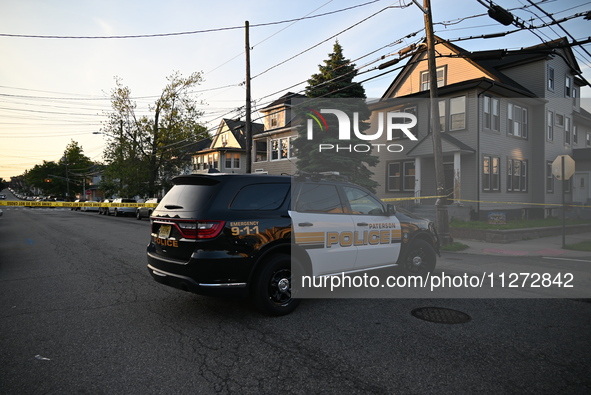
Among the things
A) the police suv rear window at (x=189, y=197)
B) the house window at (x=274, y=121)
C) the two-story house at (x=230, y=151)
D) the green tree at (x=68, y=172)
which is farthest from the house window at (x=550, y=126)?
the green tree at (x=68, y=172)

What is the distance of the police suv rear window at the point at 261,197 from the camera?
4879mm

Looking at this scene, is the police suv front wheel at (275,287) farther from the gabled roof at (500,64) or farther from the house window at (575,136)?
the house window at (575,136)

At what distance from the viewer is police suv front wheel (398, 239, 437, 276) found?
6793mm

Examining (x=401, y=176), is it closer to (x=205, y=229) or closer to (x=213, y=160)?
(x=205, y=229)

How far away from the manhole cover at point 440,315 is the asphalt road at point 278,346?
0.42 feet

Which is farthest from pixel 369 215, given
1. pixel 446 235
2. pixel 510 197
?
pixel 510 197

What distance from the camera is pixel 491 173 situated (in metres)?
20.4

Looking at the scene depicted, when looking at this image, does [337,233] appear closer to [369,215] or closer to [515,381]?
[369,215]

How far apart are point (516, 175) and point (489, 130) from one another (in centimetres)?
436

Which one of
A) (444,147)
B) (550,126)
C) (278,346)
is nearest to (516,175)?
(550,126)

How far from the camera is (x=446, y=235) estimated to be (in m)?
12.1

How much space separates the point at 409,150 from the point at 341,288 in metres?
17.5

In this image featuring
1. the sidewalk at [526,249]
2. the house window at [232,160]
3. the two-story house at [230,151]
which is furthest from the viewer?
the house window at [232,160]

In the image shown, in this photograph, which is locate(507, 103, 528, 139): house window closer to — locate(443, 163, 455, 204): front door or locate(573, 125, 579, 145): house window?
locate(443, 163, 455, 204): front door
